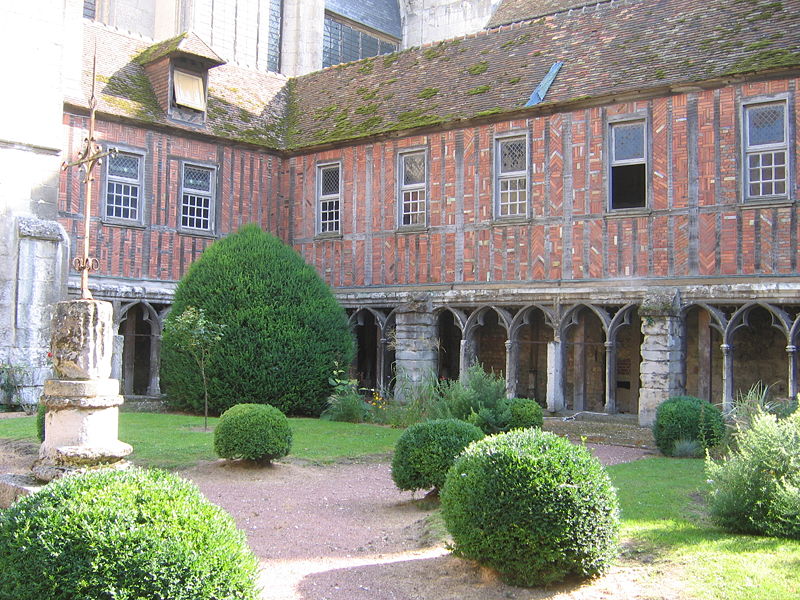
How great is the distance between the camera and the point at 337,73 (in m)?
20.0

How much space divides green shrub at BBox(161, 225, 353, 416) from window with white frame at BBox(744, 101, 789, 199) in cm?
755

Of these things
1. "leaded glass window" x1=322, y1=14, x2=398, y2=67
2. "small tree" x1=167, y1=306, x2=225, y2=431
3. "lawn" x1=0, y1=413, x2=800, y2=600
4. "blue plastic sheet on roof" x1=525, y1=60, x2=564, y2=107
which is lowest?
"lawn" x1=0, y1=413, x2=800, y2=600

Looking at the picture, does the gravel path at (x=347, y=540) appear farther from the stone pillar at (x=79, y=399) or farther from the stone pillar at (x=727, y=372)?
the stone pillar at (x=727, y=372)

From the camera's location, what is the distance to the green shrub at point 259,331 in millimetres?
14617

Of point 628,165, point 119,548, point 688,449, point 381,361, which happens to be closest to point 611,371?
point 688,449

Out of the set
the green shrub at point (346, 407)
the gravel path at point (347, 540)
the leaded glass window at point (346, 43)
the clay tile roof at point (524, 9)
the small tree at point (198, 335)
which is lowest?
the gravel path at point (347, 540)

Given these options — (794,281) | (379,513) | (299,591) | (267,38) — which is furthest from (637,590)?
(267,38)

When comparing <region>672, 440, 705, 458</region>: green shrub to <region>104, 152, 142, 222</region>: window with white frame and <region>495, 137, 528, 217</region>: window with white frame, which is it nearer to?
<region>495, 137, 528, 217</region>: window with white frame

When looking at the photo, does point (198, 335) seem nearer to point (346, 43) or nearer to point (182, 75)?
point (182, 75)

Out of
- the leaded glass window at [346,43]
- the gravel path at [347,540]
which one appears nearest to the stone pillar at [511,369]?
the gravel path at [347,540]

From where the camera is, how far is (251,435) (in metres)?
9.50

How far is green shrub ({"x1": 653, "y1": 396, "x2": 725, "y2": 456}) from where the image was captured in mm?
10922

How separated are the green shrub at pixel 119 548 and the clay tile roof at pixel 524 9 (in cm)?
2057

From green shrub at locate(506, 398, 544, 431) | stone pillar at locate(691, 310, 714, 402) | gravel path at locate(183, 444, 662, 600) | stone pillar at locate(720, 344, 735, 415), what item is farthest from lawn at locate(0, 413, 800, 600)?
stone pillar at locate(691, 310, 714, 402)
